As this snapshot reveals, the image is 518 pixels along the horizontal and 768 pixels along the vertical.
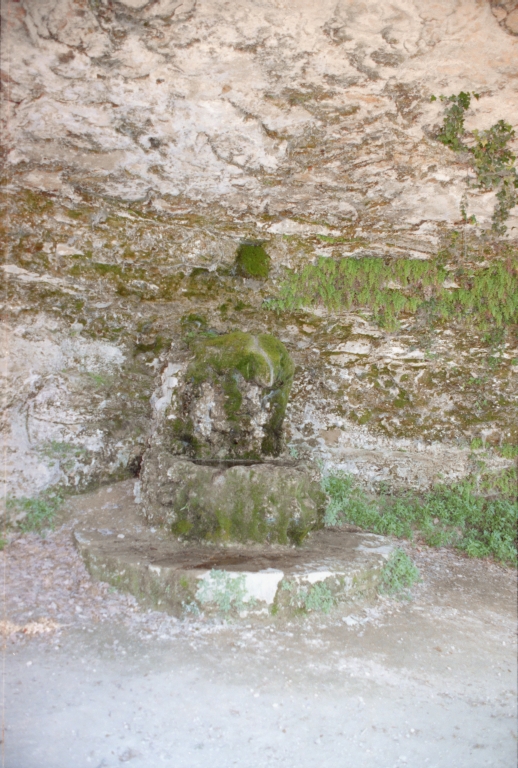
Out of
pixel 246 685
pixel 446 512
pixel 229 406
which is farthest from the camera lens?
pixel 446 512

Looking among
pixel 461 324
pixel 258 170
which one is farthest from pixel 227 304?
pixel 461 324

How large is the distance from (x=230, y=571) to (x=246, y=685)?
97 centimetres

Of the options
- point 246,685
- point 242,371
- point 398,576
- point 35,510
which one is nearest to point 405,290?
point 242,371

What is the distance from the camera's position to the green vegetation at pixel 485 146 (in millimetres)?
4137

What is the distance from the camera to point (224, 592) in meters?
4.08

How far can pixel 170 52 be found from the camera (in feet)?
12.1

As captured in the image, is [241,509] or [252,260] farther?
[252,260]

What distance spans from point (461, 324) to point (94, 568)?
5586 mm

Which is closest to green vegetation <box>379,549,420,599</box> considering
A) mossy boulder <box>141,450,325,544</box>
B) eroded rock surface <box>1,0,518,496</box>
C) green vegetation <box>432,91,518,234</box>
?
mossy boulder <box>141,450,325,544</box>

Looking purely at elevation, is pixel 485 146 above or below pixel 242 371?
above

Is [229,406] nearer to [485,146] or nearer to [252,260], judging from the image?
[252,260]

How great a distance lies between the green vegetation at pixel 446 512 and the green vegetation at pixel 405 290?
246cm

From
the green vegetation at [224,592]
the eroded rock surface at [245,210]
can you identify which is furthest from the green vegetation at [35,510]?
the green vegetation at [224,592]

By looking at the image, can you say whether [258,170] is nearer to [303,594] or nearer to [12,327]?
[12,327]
